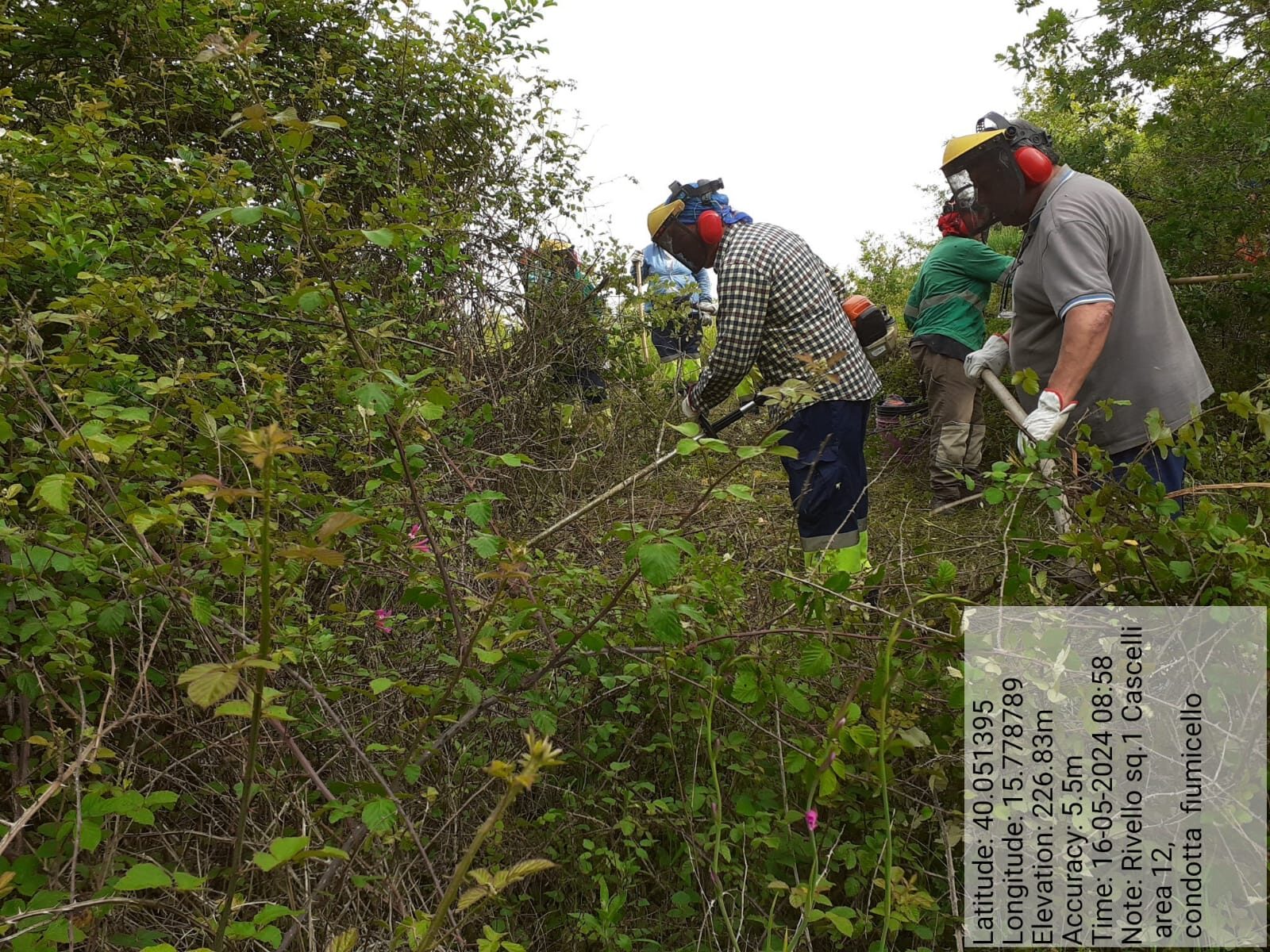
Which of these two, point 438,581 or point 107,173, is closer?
point 438,581

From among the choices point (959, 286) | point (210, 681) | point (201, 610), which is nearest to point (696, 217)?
point (959, 286)

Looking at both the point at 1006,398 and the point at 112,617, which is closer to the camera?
the point at 112,617

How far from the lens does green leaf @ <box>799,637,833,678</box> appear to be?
4.81 ft

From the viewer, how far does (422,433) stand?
5.02 feet

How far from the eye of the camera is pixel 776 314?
10.4 ft

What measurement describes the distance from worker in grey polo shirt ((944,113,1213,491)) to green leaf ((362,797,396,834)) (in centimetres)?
203

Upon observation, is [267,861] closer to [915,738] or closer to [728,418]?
[915,738]

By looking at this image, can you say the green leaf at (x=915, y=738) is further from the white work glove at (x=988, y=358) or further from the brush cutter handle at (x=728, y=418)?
the white work glove at (x=988, y=358)

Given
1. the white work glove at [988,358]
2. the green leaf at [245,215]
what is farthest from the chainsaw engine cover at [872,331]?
the green leaf at [245,215]

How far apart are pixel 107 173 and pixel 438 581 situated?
175 cm

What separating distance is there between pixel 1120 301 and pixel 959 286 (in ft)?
8.46

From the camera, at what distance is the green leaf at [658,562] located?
49.1 inches

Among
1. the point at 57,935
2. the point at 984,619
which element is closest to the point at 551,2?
the point at 984,619

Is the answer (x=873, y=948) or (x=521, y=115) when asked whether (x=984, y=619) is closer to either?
(x=873, y=948)
